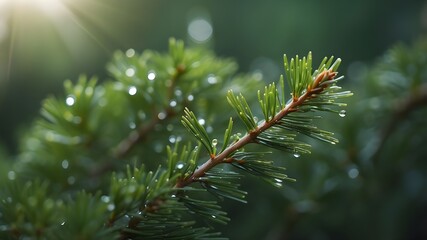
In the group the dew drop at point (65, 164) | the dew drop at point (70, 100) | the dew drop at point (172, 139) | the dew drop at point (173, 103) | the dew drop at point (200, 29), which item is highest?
the dew drop at point (200, 29)

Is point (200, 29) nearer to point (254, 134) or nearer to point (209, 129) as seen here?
point (209, 129)

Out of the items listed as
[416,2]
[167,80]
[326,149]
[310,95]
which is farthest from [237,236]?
[416,2]

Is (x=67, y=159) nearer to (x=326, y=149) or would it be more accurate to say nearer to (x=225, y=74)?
(x=225, y=74)

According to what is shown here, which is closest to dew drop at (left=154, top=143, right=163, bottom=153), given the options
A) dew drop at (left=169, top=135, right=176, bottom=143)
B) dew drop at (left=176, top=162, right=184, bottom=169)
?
dew drop at (left=169, top=135, right=176, bottom=143)

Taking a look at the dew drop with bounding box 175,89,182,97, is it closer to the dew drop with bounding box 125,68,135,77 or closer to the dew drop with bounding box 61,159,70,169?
the dew drop with bounding box 125,68,135,77

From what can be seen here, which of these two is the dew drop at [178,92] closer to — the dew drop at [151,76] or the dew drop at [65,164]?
the dew drop at [151,76]

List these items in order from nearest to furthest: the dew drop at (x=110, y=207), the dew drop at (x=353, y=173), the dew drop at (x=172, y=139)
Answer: the dew drop at (x=110, y=207) < the dew drop at (x=172, y=139) < the dew drop at (x=353, y=173)

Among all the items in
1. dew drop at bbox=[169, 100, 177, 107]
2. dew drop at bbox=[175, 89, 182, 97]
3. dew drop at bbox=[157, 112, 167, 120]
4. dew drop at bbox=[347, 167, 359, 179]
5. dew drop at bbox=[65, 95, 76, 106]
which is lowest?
dew drop at bbox=[347, 167, 359, 179]

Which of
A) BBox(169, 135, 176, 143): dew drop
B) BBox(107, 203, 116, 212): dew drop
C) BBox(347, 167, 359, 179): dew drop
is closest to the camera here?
BBox(107, 203, 116, 212): dew drop

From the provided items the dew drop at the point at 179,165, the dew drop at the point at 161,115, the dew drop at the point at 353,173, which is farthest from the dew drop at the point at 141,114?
the dew drop at the point at 353,173
